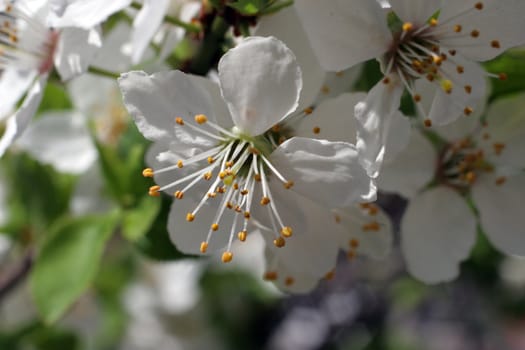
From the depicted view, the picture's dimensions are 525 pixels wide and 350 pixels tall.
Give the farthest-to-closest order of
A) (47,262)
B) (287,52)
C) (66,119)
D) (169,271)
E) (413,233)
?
(169,271)
(66,119)
(47,262)
(413,233)
(287,52)

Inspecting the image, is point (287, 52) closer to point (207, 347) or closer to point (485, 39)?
point (485, 39)

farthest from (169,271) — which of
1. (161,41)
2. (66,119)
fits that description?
(161,41)

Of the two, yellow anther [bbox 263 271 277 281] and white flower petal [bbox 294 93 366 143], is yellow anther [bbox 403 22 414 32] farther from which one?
yellow anther [bbox 263 271 277 281]

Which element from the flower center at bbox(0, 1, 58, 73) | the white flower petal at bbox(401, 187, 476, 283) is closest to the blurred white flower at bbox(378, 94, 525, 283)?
the white flower petal at bbox(401, 187, 476, 283)

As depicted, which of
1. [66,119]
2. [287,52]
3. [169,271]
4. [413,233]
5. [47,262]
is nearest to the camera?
[287,52]

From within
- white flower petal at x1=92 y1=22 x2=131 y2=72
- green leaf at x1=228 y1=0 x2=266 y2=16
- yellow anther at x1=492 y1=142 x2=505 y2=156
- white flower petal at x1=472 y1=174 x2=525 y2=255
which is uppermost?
green leaf at x1=228 y1=0 x2=266 y2=16

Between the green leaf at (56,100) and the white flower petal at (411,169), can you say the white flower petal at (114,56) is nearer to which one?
the green leaf at (56,100)

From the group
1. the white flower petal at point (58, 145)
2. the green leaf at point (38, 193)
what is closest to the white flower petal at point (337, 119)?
the white flower petal at point (58, 145)
